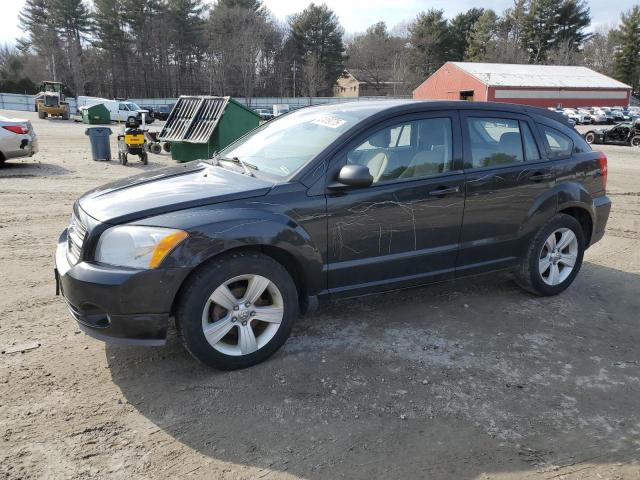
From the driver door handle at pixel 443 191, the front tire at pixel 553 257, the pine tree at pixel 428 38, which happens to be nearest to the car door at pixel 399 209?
the driver door handle at pixel 443 191

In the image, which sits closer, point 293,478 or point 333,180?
point 293,478

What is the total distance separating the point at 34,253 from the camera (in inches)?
239

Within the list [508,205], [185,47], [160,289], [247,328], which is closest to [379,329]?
[247,328]

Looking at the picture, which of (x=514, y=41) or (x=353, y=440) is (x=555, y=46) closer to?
(x=514, y=41)

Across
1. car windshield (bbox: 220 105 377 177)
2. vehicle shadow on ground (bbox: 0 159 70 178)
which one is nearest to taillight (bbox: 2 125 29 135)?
vehicle shadow on ground (bbox: 0 159 70 178)

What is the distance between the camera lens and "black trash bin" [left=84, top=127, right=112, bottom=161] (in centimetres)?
1460

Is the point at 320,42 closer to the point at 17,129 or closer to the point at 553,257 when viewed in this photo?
the point at 17,129

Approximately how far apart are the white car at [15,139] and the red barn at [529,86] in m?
43.9

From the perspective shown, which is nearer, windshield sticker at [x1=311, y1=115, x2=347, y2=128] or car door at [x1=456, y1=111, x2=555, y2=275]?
windshield sticker at [x1=311, y1=115, x2=347, y2=128]

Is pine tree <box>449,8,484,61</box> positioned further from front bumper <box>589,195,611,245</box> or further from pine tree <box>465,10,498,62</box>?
front bumper <box>589,195,611,245</box>

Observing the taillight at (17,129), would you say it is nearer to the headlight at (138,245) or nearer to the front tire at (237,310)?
the headlight at (138,245)

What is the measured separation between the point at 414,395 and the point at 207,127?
1103 cm

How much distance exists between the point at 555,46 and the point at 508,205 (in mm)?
87952

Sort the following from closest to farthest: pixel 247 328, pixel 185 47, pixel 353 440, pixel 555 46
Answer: pixel 353 440
pixel 247 328
pixel 185 47
pixel 555 46
